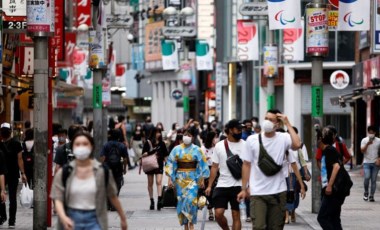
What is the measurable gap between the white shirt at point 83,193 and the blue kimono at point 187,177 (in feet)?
26.0

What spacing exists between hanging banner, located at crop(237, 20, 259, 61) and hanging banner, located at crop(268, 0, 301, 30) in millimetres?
23693

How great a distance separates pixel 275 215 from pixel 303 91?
4371 centimetres

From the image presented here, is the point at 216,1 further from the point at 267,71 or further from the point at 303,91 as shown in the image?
the point at 267,71

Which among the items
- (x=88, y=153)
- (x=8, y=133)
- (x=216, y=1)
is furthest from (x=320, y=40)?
(x=216, y=1)

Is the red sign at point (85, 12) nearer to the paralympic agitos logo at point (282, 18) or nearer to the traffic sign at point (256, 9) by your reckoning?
the traffic sign at point (256, 9)

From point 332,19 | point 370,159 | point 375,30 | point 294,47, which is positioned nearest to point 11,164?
point 332,19

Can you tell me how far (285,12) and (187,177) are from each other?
23.5ft

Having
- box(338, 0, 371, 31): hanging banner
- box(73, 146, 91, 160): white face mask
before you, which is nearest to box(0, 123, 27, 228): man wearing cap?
box(338, 0, 371, 31): hanging banner

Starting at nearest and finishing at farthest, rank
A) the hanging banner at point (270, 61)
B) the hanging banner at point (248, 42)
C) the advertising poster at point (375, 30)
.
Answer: the advertising poster at point (375, 30), the hanging banner at point (270, 61), the hanging banner at point (248, 42)

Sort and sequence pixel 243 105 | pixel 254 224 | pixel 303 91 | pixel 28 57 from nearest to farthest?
1. pixel 254 224
2. pixel 28 57
3. pixel 303 91
4. pixel 243 105

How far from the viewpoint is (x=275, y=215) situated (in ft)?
49.5

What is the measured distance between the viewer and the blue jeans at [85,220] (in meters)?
11.7

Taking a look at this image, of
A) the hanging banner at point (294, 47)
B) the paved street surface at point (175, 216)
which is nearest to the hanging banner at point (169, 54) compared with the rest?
the hanging banner at point (294, 47)

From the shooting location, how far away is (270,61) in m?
49.9
